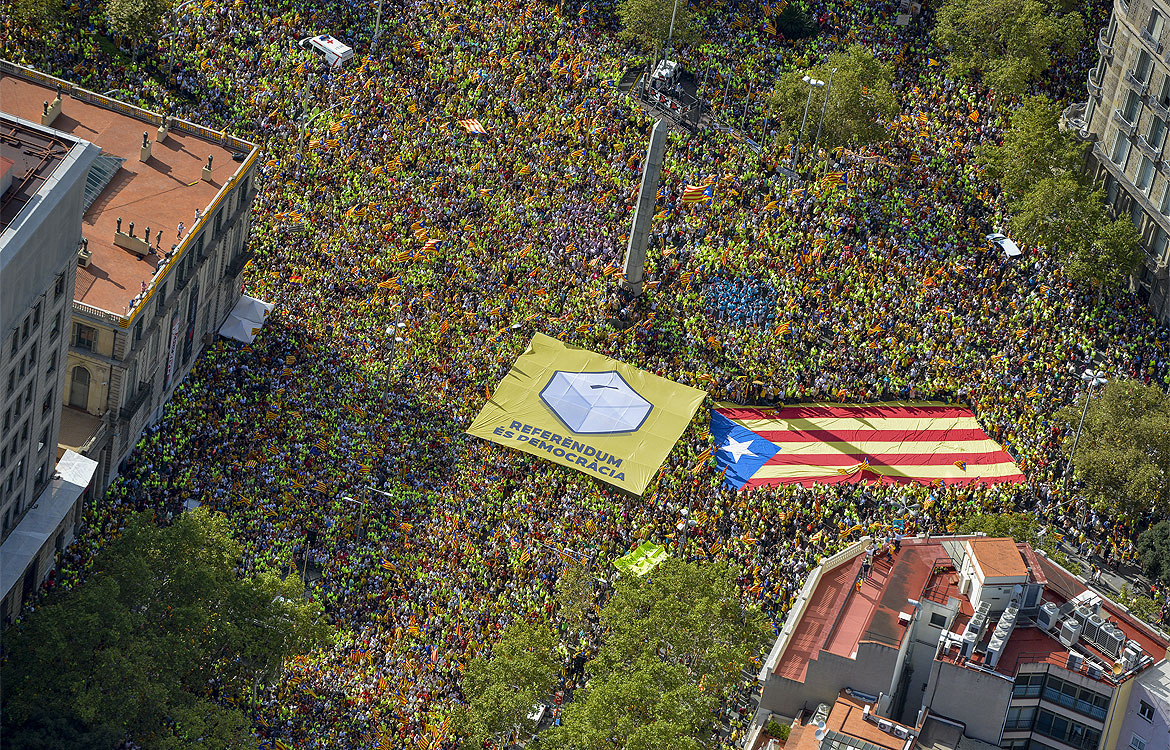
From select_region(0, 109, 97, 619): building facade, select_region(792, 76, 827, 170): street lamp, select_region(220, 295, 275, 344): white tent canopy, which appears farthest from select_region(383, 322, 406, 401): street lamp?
select_region(792, 76, 827, 170): street lamp

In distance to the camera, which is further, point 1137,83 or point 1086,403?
point 1137,83

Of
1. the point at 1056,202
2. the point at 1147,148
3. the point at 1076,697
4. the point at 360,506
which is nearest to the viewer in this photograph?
the point at 1076,697

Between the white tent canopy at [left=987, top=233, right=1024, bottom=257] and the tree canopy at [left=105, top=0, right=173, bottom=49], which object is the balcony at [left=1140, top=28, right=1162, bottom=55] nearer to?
the white tent canopy at [left=987, top=233, right=1024, bottom=257]

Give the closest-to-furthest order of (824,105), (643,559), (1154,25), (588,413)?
(643,559)
(588,413)
(1154,25)
(824,105)

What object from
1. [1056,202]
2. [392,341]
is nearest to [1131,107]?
[1056,202]

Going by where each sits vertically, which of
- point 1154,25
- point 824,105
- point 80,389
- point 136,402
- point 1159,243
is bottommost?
point 136,402

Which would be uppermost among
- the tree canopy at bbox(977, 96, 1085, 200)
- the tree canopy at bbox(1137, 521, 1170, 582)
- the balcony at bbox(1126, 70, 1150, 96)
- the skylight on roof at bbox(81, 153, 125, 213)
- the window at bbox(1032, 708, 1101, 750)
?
the balcony at bbox(1126, 70, 1150, 96)

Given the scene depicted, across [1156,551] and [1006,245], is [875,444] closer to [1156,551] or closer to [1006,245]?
[1156,551]
